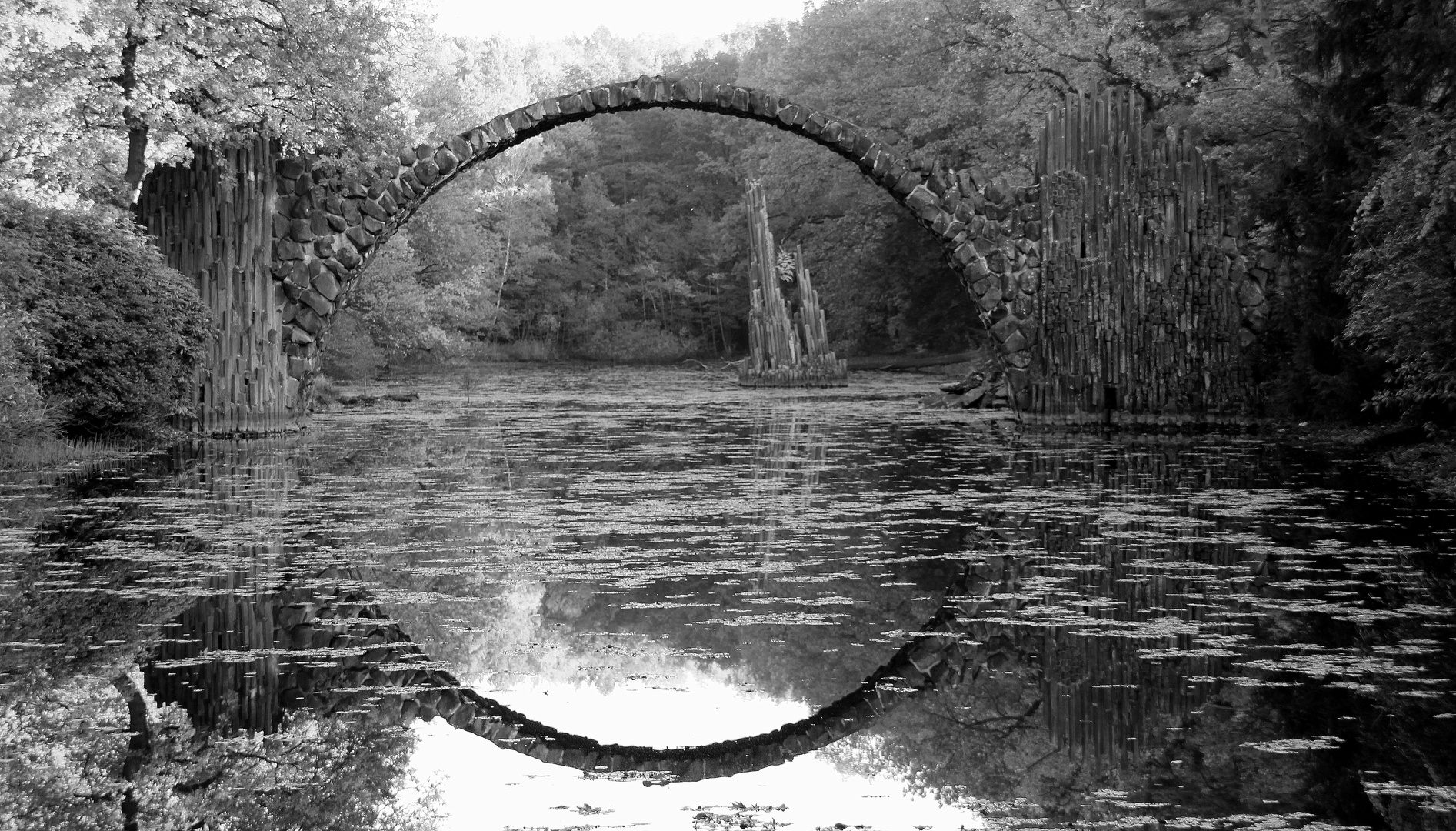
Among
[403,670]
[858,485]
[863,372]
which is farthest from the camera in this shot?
[863,372]

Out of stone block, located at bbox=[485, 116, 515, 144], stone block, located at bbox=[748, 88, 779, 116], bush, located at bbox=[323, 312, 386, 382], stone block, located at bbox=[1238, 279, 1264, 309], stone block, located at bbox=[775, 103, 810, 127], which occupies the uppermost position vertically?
stone block, located at bbox=[748, 88, 779, 116]

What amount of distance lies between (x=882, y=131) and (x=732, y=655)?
92.4ft

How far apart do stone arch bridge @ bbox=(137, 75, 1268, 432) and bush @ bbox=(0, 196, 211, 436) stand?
122cm

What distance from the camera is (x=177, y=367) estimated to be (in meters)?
13.6

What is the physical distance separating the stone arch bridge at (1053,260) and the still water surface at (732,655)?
532 cm

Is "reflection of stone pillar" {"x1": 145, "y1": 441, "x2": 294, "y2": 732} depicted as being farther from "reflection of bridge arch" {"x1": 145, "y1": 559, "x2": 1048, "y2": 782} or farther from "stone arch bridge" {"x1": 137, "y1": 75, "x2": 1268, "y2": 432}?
"stone arch bridge" {"x1": 137, "y1": 75, "x2": 1268, "y2": 432}

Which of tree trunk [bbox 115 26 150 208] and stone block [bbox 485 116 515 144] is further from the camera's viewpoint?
stone block [bbox 485 116 515 144]

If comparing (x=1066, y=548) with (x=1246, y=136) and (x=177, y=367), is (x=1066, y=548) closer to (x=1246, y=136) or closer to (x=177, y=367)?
(x=177, y=367)

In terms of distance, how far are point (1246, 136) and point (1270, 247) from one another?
404 cm

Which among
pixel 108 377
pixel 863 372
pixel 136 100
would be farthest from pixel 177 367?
pixel 863 372

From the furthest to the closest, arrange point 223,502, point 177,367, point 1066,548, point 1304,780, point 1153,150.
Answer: point 1153,150 < point 177,367 < point 223,502 < point 1066,548 < point 1304,780

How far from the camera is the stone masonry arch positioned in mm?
15289

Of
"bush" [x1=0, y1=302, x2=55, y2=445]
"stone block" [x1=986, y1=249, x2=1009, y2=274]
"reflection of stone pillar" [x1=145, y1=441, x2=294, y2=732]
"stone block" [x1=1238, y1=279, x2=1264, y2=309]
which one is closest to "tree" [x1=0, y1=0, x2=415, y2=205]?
"bush" [x1=0, y1=302, x2=55, y2=445]

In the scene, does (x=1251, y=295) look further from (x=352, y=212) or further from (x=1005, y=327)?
(x=352, y=212)
